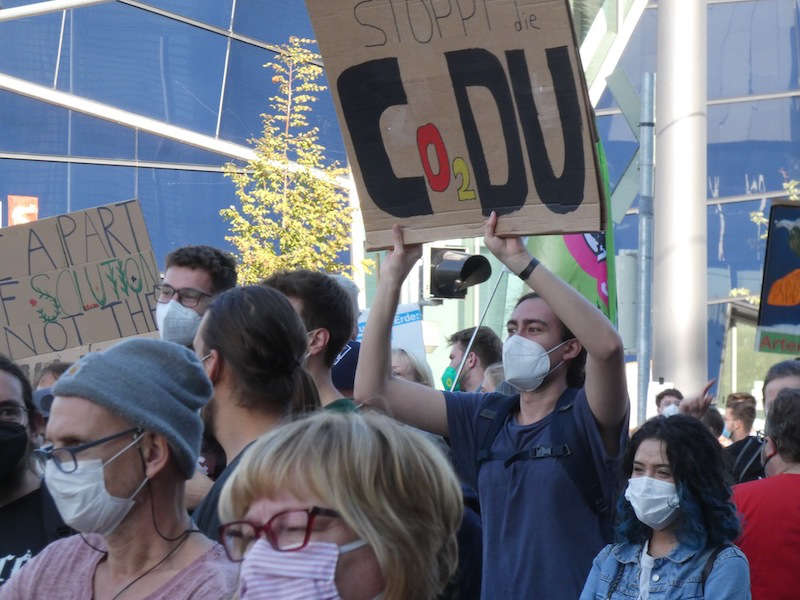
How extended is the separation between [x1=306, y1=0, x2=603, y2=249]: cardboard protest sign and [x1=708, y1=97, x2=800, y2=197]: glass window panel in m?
23.6

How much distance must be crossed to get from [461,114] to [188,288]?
139 centimetres

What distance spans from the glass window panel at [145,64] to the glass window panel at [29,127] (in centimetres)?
58

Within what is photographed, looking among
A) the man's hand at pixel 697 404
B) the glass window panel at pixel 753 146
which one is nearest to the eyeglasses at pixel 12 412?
the man's hand at pixel 697 404

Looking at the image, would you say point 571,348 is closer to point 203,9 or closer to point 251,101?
point 251,101

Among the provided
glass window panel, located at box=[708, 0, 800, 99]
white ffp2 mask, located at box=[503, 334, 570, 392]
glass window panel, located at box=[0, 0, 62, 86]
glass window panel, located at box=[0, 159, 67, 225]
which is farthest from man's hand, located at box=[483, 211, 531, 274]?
glass window panel, located at box=[708, 0, 800, 99]

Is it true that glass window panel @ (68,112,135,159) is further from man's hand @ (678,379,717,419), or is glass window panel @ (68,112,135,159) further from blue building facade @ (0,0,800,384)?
man's hand @ (678,379,717,419)

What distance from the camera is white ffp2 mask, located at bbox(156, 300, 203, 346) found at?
5.16 metres

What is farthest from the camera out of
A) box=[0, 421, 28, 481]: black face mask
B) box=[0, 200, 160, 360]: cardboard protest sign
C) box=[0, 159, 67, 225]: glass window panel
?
box=[0, 159, 67, 225]: glass window panel

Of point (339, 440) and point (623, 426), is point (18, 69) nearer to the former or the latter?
point (623, 426)

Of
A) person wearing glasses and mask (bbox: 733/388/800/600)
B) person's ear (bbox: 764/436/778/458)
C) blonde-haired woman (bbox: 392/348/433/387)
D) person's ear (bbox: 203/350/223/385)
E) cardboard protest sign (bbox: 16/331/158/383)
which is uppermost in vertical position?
person's ear (bbox: 203/350/223/385)

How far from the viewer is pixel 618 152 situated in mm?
27234

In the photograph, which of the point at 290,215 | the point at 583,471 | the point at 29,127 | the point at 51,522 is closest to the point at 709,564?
the point at 583,471

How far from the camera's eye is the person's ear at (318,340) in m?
4.64

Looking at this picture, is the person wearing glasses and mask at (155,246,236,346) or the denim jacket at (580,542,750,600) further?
the person wearing glasses and mask at (155,246,236,346)
